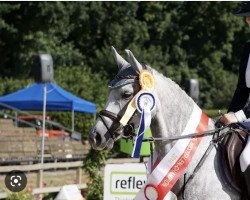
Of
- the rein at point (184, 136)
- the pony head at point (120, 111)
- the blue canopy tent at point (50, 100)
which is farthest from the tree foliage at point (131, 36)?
the pony head at point (120, 111)

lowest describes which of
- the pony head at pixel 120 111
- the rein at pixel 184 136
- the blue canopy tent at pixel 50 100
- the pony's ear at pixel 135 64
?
the blue canopy tent at pixel 50 100

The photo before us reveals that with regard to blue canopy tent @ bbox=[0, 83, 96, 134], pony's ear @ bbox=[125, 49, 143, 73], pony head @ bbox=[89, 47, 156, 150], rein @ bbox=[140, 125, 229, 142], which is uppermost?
pony's ear @ bbox=[125, 49, 143, 73]

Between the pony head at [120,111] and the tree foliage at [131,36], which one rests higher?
the pony head at [120,111]

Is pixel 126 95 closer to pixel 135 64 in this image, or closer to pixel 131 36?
pixel 135 64

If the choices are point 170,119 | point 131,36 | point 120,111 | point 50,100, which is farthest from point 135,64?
point 131,36

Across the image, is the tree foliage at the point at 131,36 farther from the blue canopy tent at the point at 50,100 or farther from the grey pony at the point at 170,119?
the grey pony at the point at 170,119

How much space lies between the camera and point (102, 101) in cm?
3734

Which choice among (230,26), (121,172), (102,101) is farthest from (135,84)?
(230,26)

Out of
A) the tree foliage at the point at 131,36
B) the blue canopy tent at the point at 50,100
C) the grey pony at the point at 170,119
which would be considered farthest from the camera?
the tree foliage at the point at 131,36

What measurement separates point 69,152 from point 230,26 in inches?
1313

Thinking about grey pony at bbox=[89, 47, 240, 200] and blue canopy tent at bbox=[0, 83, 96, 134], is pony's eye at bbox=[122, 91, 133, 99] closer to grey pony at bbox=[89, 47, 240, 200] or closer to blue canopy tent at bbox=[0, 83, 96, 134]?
grey pony at bbox=[89, 47, 240, 200]

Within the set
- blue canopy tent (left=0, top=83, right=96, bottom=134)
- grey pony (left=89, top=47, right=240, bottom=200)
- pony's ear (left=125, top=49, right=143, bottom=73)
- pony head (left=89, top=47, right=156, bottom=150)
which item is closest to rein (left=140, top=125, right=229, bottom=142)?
grey pony (left=89, top=47, right=240, bottom=200)

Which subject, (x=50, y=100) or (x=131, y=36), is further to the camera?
(x=131, y=36)

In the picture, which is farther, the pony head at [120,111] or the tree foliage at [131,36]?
the tree foliage at [131,36]
